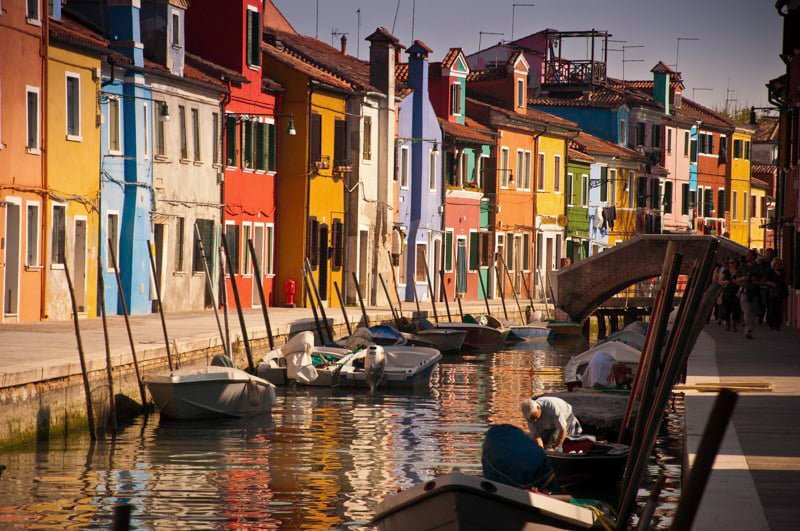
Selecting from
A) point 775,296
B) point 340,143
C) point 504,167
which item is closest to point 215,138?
point 340,143

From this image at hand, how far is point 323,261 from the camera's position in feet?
149

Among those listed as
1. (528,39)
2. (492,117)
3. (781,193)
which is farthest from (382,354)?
(528,39)

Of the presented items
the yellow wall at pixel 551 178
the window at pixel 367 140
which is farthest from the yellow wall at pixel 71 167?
the yellow wall at pixel 551 178

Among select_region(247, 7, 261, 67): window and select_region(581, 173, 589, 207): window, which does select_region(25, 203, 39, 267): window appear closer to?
select_region(247, 7, 261, 67): window

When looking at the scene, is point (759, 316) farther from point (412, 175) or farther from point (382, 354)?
point (412, 175)

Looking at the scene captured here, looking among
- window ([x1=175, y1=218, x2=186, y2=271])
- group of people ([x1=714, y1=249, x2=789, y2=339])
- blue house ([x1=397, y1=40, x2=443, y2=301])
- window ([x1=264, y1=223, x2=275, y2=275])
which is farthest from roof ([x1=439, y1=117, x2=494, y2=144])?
window ([x1=175, y1=218, x2=186, y2=271])

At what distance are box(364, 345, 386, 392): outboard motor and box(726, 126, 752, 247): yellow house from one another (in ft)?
199

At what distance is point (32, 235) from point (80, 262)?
237 centimetres

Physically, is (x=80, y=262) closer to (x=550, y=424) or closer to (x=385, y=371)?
(x=385, y=371)

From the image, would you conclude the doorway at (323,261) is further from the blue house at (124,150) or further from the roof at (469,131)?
the roof at (469,131)

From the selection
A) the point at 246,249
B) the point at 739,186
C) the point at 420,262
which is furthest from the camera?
the point at 739,186

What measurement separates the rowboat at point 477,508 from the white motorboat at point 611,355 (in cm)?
1438

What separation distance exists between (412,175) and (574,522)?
141 feet

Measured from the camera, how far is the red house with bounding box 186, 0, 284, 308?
135ft
